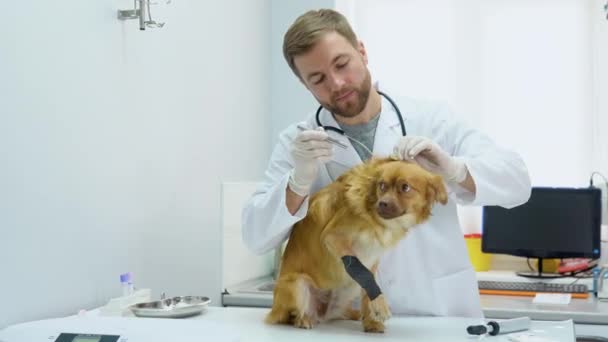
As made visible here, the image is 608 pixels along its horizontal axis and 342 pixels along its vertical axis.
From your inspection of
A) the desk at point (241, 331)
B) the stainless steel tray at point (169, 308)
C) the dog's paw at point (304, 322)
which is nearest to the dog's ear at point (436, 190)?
the desk at point (241, 331)

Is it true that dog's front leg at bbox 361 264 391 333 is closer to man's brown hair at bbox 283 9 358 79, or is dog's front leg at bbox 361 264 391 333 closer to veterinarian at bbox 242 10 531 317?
veterinarian at bbox 242 10 531 317

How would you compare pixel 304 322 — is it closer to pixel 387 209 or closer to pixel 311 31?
pixel 387 209

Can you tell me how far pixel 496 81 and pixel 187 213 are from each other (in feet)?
7.03

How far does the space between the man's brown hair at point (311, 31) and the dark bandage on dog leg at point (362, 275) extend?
524 mm

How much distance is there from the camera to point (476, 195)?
1.63 metres

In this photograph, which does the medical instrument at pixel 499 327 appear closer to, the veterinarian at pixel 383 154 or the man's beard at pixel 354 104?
the veterinarian at pixel 383 154

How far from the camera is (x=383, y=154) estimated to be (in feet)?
5.60

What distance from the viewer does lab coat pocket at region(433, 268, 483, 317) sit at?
1.74 meters

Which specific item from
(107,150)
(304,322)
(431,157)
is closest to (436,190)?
(431,157)

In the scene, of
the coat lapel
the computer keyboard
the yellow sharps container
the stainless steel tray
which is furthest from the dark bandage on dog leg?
the yellow sharps container

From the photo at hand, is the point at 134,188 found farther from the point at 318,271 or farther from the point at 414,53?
the point at 414,53

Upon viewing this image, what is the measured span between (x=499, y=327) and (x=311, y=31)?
0.81 m

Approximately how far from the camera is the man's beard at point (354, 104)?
1.66m

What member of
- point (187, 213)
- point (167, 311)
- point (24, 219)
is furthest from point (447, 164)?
point (187, 213)
